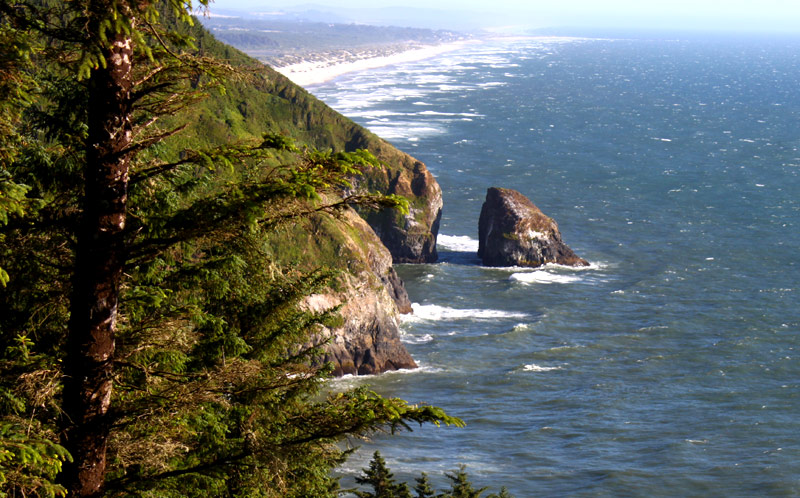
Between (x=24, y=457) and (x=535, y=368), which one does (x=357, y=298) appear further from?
(x=24, y=457)

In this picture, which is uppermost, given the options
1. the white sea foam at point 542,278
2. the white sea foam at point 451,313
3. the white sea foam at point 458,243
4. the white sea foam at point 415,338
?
the white sea foam at point 458,243

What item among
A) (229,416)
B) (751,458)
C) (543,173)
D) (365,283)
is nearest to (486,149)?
(543,173)

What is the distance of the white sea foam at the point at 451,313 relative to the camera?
231ft

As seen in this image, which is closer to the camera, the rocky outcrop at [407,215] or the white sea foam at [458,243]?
the rocky outcrop at [407,215]

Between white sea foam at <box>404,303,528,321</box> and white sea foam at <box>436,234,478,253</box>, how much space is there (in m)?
17.3

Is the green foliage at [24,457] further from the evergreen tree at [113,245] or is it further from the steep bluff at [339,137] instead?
the steep bluff at [339,137]

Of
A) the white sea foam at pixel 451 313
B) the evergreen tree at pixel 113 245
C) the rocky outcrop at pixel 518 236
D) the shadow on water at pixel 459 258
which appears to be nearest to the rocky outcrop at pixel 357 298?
the white sea foam at pixel 451 313

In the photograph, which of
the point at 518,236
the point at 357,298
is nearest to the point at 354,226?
the point at 357,298

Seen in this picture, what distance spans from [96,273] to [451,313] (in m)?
62.6

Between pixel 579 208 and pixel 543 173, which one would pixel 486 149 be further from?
pixel 579 208

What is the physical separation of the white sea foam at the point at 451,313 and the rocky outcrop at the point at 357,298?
3678 millimetres

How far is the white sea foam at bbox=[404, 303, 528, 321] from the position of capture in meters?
70.3

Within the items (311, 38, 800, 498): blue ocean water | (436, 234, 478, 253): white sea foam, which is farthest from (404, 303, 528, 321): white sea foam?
(436, 234, 478, 253): white sea foam

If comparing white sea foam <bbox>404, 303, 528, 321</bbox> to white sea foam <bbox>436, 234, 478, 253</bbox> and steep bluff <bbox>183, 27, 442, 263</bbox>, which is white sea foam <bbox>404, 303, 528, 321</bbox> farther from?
white sea foam <bbox>436, 234, 478, 253</bbox>
